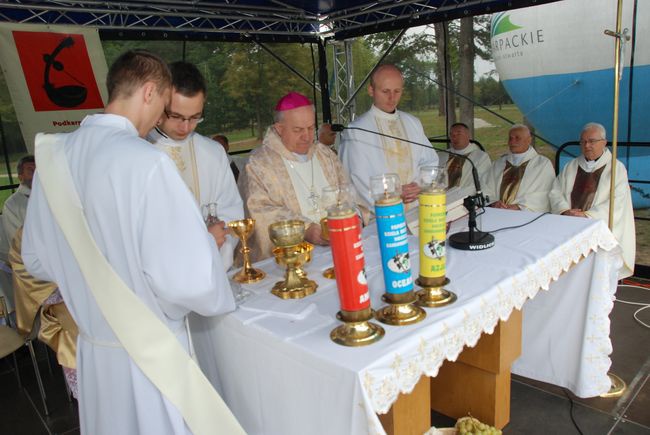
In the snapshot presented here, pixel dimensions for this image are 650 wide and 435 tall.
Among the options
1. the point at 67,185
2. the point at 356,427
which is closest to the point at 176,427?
the point at 356,427

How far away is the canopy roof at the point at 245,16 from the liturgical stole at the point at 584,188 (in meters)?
1.59

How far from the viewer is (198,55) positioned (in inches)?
631

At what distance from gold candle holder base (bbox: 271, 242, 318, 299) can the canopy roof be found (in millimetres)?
3623

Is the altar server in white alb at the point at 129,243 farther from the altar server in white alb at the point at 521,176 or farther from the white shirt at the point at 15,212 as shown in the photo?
the altar server in white alb at the point at 521,176

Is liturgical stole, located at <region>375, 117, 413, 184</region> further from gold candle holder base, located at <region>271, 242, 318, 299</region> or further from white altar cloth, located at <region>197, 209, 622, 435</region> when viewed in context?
gold candle holder base, located at <region>271, 242, 318, 299</region>

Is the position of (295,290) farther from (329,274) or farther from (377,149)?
(377,149)

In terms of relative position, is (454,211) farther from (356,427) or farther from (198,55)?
(198,55)

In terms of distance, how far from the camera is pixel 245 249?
2096mm

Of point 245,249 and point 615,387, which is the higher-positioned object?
point 245,249

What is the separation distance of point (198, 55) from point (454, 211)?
603 inches

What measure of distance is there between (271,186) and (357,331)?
1.47 metres

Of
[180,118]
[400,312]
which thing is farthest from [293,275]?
[180,118]

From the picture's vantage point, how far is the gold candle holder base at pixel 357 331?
1.44 metres

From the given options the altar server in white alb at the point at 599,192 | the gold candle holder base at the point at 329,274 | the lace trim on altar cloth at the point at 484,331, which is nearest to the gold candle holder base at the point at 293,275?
the gold candle holder base at the point at 329,274
